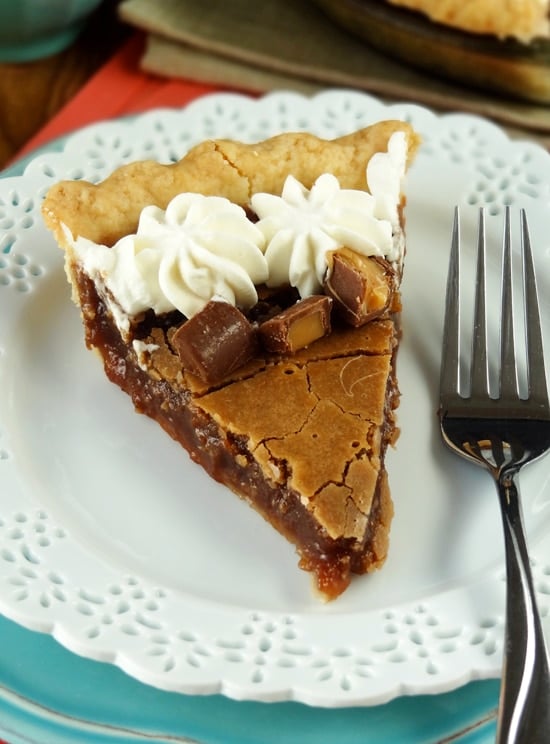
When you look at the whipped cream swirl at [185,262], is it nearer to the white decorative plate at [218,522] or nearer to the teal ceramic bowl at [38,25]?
the white decorative plate at [218,522]

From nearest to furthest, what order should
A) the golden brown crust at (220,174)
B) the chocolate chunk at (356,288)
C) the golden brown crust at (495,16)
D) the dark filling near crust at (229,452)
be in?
the dark filling near crust at (229,452) → the chocolate chunk at (356,288) → the golden brown crust at (220,174) → the golden brown crust at (495,16)

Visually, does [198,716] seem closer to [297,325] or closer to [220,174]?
[297,325]

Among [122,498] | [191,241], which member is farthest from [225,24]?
[122,498]

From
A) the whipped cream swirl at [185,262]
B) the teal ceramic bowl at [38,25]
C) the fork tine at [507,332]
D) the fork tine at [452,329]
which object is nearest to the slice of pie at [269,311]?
the whipped cream swirl at [185,262]

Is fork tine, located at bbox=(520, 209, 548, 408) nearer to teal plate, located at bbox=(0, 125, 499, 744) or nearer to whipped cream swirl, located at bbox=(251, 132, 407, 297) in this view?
whipped cream swirl, located at bbox=(251, 132, 407, 297)

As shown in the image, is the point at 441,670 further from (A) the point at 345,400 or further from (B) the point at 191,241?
(B) the point at 191,241

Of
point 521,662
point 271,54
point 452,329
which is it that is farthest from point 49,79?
point 521,662

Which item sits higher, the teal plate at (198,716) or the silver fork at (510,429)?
the silver fork at (510,429)
